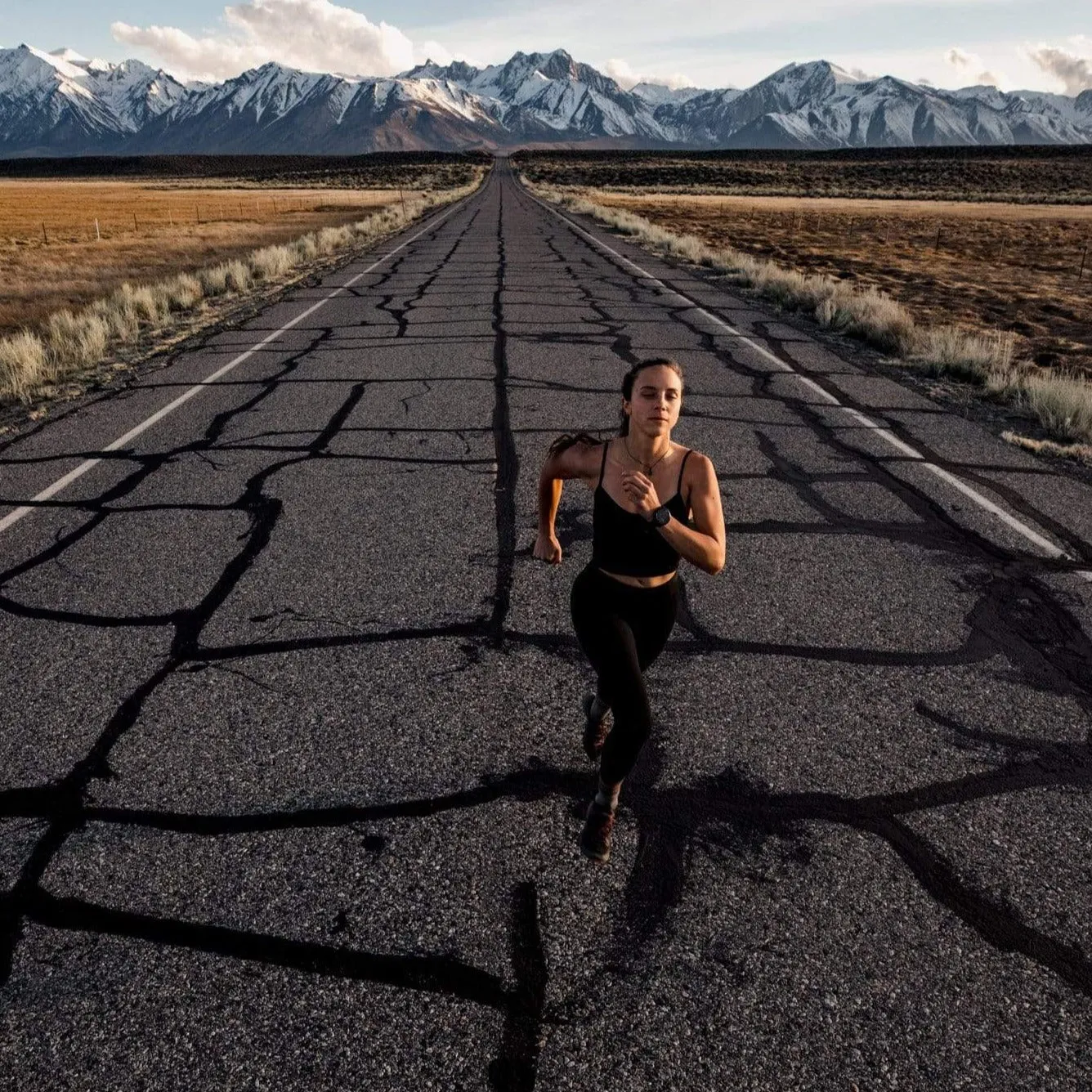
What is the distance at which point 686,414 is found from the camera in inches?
307

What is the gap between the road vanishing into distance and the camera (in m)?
2.12

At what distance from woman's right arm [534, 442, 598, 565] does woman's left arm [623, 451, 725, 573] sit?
333 millimetres

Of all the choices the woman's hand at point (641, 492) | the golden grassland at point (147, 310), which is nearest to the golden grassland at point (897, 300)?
the woman's hand at point (641, 492)

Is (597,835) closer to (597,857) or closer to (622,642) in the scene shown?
(597,857)

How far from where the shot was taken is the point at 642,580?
8.70 ft

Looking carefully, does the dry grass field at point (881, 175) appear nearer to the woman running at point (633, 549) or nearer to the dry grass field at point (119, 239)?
the dry grass field at point (119, 239)

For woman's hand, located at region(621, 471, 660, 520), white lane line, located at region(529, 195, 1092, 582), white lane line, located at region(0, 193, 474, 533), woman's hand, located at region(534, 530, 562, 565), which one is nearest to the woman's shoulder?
woman's hand, located at region(621, 471, 660, 520)

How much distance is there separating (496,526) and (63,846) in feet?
9.89

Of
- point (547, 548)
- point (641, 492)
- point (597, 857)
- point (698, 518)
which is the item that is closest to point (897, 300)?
point (547, 548)

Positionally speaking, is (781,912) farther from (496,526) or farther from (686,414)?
(686,414)

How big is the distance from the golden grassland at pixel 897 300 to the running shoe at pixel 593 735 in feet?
18.7

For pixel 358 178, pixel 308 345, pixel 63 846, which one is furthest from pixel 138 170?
pixel 63 846

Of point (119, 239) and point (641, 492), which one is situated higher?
point (119, 239)

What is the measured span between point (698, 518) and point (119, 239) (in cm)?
3376
